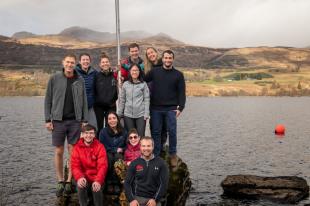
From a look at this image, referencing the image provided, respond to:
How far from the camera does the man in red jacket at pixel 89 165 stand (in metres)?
9.52

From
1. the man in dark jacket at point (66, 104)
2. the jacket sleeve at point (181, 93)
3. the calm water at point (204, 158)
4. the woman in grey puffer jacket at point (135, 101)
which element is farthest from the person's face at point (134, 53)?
the calm water at point (204, 158)

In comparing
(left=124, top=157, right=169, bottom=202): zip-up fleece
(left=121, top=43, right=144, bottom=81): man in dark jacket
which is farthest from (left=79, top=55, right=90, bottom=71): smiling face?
(left=124, top=157, right=169, bottom=202): zip-up fleece

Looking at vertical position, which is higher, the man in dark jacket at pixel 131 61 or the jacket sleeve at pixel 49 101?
the man in dark jacket at pixel 131 61

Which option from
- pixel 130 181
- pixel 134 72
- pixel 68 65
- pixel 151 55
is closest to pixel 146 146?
pixel 130 181

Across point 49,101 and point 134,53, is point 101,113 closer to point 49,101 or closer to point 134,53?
point 49,101

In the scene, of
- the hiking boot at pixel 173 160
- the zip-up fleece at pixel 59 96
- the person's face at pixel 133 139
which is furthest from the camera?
the hiking boot at pixel 173 160

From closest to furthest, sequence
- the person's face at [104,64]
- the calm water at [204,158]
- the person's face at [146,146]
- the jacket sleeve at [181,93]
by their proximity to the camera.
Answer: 1. the person's face at [146,146]
2. the person's face at [104,64]
3. the jacket sleeve at [181,93]
4. the calm water at [204,158]

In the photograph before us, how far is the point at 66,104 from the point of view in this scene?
34.7 feet

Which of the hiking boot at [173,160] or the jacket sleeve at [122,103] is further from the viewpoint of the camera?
the hiking boot at [173,160]

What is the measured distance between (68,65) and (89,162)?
2.73 metres

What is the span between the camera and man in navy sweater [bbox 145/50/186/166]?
1158cm

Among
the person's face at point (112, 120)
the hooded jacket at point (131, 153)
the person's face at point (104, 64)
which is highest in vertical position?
the person's face at point (104, 64)

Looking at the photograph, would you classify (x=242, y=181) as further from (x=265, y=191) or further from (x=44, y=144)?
(x=44, y=144)

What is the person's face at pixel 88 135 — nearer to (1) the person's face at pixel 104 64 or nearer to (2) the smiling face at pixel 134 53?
(1) the person's face at pixel 104 64
